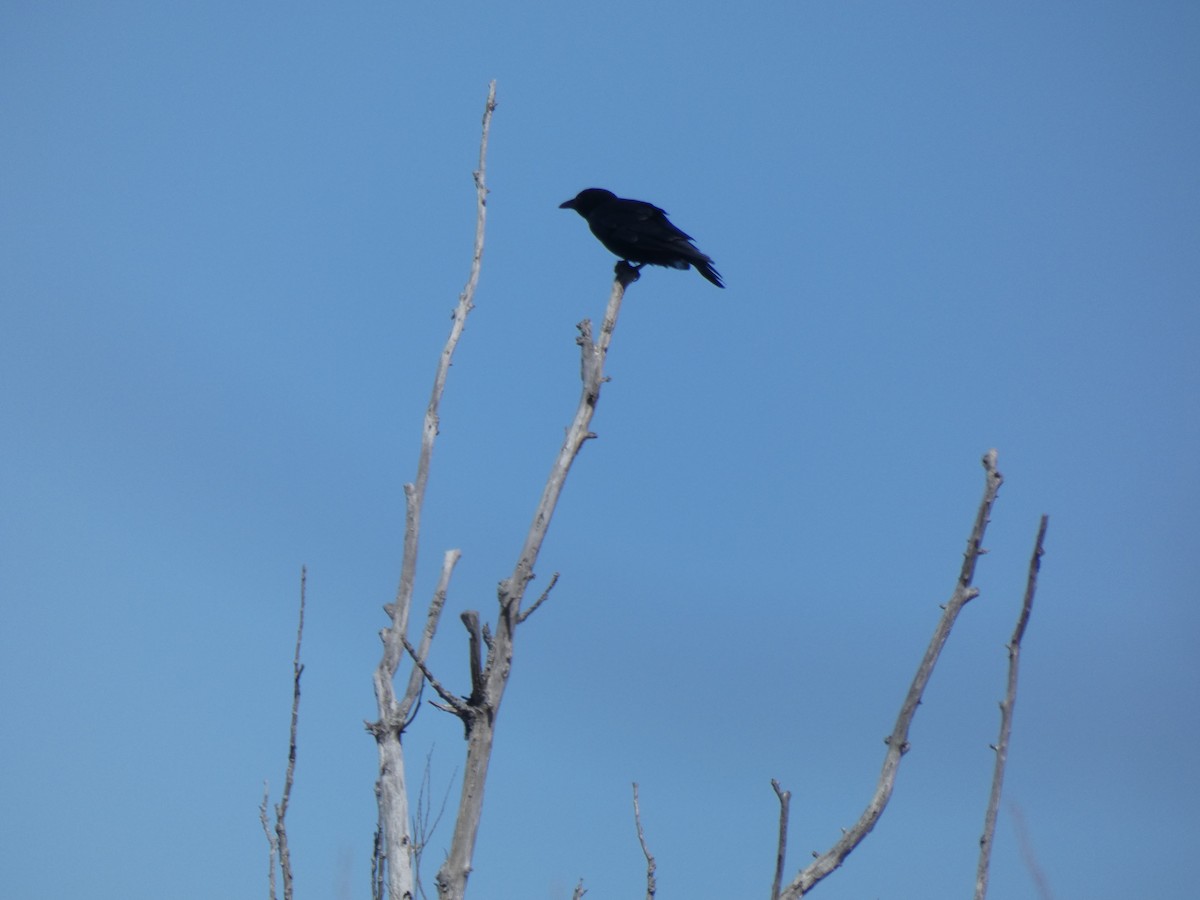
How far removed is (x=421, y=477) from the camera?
19.6 feet

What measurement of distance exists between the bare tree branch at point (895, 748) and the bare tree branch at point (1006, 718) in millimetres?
152

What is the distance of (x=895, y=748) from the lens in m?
3.16

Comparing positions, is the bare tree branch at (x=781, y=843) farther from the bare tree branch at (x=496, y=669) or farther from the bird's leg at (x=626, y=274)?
the bird's leg at (x=626, y=274)

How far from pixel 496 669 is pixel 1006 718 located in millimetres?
1460

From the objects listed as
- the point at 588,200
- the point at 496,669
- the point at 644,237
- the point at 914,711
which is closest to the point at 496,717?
the point at 496,669

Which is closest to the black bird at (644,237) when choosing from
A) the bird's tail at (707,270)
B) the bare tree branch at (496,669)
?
the bird's tail at (707,270)

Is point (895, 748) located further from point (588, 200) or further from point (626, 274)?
point (588, 200)

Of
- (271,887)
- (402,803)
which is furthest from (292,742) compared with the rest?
(402,803)

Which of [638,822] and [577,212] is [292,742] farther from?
[577,212]

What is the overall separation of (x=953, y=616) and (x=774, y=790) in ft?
2.46

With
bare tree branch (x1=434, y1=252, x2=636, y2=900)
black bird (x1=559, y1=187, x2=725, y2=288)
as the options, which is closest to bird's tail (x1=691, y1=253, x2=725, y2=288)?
black bird (x1=559, y1=187, x2=725, y2=288)

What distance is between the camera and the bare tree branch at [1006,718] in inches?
114

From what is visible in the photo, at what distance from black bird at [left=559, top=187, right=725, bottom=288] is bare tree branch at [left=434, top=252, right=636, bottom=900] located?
3.33m

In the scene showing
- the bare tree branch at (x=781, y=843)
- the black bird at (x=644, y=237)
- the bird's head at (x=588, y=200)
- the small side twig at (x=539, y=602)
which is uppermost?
the bird's head at (x=588, y=200)
